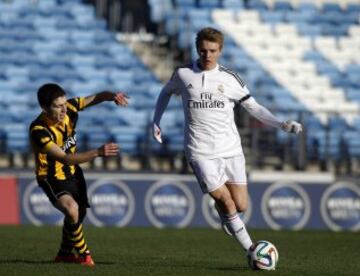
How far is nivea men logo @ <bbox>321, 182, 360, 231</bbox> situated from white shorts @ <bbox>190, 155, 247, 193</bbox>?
31.1 feet

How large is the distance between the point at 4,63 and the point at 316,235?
10.7 metres

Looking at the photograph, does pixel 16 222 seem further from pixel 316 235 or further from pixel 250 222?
pixel 316 235

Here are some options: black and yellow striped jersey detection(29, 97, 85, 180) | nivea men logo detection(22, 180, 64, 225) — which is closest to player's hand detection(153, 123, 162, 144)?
black and yellow striped jersey detection(29, 97, 85, 180)

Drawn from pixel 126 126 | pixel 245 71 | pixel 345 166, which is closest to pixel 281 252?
pixel 345 166

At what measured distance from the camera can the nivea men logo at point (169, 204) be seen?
62.8ft

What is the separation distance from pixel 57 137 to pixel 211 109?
157 centimetres

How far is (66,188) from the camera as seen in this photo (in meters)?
10.5

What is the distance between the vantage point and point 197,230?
1789cm

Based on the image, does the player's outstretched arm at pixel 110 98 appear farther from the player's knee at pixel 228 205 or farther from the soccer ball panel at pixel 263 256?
the soccer ball panel at pixel 263 256

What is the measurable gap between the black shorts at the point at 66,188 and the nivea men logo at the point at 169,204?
8.46 metres

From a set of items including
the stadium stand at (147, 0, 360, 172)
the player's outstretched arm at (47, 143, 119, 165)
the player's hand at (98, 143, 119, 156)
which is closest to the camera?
the player's hand at (98, 143, 119, 156)

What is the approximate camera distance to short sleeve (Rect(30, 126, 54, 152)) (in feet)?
33.2

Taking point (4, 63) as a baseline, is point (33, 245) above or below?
below

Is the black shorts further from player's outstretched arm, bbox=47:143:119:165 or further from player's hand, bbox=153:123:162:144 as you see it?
player's hand, bbox=153:123:162:144
